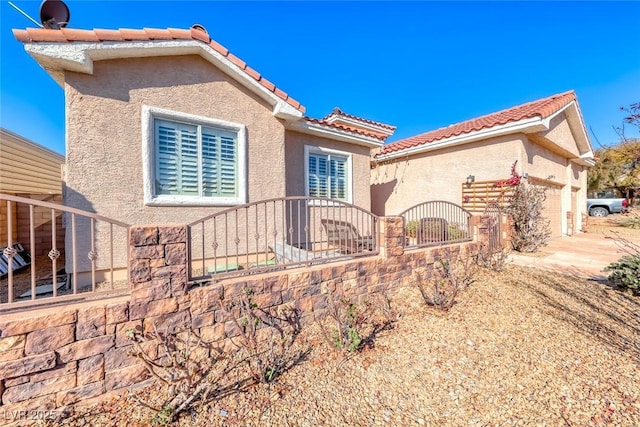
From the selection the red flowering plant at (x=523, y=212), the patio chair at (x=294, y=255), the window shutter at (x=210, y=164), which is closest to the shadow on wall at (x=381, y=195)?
the red flowering plant at (x=523, y=212)

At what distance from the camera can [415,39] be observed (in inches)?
527

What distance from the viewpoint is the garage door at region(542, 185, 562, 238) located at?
11.9m

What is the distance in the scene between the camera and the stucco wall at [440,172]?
967 cm

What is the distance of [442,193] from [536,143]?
4.29m

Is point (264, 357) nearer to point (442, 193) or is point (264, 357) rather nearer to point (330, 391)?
point (330, 391)

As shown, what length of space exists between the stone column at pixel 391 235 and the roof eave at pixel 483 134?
7.06 metres

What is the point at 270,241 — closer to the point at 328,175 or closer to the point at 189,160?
the point at 189,160

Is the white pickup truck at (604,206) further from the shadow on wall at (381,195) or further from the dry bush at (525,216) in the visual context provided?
the shadow on wall at (381,195)

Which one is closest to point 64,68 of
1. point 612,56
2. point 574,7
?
point 574,7

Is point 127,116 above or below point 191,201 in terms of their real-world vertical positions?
above

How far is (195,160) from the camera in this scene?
19.9ft

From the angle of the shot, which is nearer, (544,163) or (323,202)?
(323,202)

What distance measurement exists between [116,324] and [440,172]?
39.8 ft

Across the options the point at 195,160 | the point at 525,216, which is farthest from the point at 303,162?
the point at 525,216
